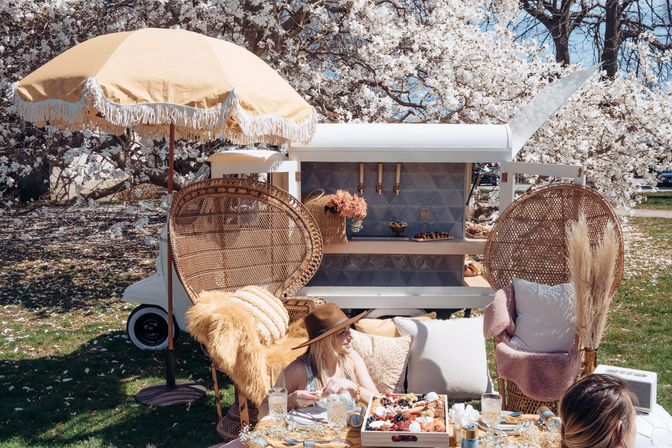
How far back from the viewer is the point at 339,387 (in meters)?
3.74

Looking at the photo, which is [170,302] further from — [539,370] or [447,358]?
[539,370]

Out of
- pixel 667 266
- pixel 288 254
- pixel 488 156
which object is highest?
pixel 488 156

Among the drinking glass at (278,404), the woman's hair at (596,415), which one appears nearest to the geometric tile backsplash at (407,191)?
the drinking glass at (278,404)

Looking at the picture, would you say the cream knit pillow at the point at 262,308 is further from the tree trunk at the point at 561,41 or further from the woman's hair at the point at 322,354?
the tree trunk at the point at 561,41

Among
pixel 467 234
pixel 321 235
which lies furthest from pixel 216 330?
pixel 467 234

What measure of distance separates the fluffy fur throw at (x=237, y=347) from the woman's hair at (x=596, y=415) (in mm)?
2246

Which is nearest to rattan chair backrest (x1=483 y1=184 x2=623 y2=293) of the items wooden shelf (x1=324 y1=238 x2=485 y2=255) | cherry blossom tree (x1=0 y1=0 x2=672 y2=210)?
wooden shelf (x1=324 y1=238 x2=485 y2=255)

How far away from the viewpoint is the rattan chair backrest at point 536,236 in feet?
18.0

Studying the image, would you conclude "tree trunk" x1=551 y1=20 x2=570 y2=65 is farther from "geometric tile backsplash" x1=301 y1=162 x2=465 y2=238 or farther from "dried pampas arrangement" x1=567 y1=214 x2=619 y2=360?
"dried pampas arrangement" x1=567 y1=214 x2=619 y2=360

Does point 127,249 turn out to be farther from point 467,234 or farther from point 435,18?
point 467,234

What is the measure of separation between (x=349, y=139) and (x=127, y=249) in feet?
24.7

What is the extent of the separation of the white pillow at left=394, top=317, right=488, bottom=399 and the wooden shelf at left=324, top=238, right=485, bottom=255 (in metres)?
1.08

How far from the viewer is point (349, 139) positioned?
19.7 ft

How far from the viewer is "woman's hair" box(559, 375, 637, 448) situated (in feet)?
7.07
